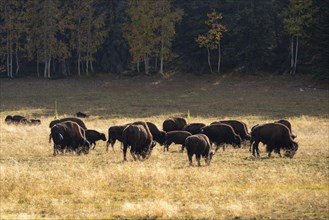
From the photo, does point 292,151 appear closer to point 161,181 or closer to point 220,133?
point 220,133

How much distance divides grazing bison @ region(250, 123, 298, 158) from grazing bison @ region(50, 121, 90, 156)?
8.60m

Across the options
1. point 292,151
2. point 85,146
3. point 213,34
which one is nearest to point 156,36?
point 213,34

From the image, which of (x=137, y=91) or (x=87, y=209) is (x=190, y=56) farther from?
(x=87, y=209)

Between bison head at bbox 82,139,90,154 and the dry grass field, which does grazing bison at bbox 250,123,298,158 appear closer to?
the dry grass field

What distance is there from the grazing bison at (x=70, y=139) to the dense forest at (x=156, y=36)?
50.9 m

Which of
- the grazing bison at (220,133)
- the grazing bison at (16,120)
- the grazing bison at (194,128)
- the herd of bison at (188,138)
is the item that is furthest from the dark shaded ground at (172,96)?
the grazing bison at (220,133)

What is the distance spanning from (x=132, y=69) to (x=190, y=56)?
10.0 m

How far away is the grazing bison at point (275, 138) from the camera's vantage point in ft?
81.4

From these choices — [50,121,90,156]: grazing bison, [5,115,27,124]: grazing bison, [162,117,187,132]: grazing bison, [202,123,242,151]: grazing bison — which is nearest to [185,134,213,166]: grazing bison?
[202,123,242,151]: grazing bison

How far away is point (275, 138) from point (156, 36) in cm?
5902

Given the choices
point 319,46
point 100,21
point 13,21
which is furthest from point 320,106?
point 13,21

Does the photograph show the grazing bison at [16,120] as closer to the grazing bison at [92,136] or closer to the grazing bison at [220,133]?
the grazing bison at [92,136]

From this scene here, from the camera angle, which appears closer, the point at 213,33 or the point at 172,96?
the point at 172,96

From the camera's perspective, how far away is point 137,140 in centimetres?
2359
